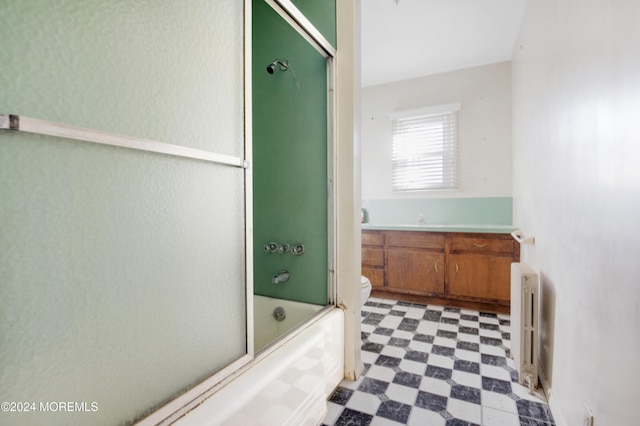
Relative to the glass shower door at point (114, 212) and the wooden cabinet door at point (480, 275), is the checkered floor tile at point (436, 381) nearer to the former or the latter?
the wooden cabinet door at point (480, 275)

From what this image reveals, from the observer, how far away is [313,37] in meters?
1.67

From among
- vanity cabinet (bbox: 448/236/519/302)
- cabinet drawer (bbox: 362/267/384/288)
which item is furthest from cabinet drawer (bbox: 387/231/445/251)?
cabinet drawer (bbox: 362/267/384/288)

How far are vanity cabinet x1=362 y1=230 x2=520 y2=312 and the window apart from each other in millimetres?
866

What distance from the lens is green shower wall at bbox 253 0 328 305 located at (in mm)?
1914

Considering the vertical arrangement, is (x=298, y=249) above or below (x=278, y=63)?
below

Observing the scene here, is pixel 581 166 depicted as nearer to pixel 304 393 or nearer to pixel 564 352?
pixel 564 352

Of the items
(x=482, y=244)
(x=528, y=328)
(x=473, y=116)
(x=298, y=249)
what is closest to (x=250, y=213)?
(x=298, y=249)

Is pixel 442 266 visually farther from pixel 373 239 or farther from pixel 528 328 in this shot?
pixel 528 328

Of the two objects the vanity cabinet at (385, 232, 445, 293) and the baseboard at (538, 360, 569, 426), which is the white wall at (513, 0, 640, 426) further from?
Result: the vanity cabinet at (385, 232, 445, 293)

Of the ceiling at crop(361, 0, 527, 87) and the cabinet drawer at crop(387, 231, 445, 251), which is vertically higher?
the ceiling at crop(361, 0, 527, 87)

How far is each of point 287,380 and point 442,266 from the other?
2.35m

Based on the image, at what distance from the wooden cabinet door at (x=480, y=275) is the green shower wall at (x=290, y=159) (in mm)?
1782

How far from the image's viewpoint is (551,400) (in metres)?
1.53

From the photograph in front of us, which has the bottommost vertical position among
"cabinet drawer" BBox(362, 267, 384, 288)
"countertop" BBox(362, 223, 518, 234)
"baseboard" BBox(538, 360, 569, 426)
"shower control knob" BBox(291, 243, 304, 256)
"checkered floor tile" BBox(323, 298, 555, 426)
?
"checkered floor tile" BBox(323, 298, 555, 426)
